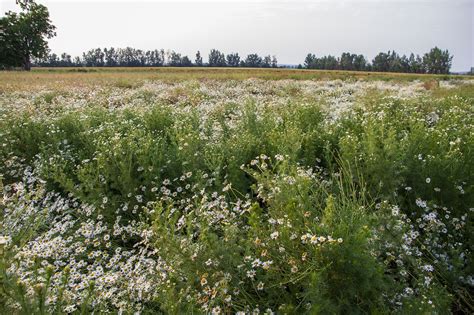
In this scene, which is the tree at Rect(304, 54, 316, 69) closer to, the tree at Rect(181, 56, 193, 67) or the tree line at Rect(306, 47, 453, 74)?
the tree line at Rect(306, 47, 453, 74)

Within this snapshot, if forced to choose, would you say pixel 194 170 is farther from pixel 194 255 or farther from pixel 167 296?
pixel 167 296

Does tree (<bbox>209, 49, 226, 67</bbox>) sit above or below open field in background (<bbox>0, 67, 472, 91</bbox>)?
above

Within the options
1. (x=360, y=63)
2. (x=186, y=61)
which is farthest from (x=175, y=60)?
(x=360, y=63)

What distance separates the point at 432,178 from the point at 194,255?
285 cm

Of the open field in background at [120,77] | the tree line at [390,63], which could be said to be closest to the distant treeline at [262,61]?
the tree line at [390,63]

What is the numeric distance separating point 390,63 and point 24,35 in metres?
90.9

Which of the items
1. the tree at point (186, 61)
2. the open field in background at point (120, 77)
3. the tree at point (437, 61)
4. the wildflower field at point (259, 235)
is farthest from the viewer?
the tree at point (186, 61)

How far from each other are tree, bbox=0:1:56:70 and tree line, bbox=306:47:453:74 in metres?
71.6

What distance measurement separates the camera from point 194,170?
15.4 ft

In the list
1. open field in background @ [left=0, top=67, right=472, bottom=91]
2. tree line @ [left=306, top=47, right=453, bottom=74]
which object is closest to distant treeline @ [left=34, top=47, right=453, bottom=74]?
tree line @ [left=306, top=47, right=453, bottom=74]

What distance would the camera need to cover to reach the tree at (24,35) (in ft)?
180

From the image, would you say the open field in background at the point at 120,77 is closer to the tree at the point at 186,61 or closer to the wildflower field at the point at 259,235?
the wildflower field at the point at 259,235

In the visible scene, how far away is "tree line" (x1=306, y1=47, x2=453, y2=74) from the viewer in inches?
3565

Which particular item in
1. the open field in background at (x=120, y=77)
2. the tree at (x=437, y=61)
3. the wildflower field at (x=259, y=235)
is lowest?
the wildflower field at (x=259, y=235)
